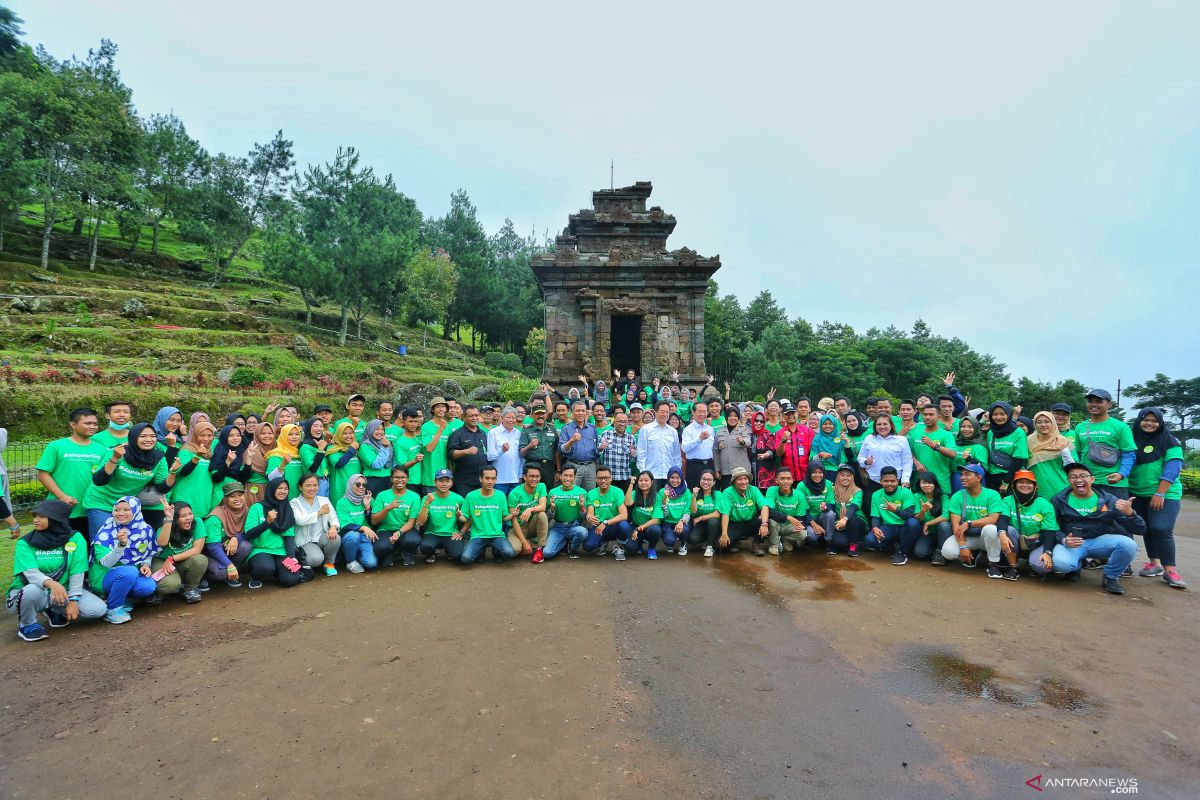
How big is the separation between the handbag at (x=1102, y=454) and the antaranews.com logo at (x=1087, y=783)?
417 cm

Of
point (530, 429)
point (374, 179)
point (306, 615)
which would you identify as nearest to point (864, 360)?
point (374, 179)

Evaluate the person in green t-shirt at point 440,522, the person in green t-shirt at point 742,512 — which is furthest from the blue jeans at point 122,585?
the person in green t-shirt at point 742,512

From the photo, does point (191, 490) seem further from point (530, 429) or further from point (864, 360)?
point (864, 360)

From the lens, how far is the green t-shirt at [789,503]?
23.0 feet

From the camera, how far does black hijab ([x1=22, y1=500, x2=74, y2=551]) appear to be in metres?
4.50

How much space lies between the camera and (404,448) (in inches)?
267

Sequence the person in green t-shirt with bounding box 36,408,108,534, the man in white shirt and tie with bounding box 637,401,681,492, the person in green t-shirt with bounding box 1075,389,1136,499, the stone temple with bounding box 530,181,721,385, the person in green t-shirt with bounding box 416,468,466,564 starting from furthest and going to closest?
the stone temple with bounding box 530,181,721,385
the man in white shirt and tie with bounding box 637,401,681,492
the person in green t-shirt with bounding box 416,468,466,564
the person in green t-shirt with bounding box 1075,389,1136,499
the person in green t-shirt with bounding box 36,408,108,534

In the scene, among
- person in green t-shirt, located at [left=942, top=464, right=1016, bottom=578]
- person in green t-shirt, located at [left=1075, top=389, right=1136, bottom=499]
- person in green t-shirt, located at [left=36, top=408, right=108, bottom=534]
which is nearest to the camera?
person in green t-shirt, located at [left=36, top=408, right=108, bottom=534]

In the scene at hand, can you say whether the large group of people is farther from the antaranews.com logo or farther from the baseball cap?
the antaranews.com logo

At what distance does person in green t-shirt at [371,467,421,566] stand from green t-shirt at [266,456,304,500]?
0.81m

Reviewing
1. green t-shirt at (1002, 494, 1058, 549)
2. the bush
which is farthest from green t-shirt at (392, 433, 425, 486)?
the bush

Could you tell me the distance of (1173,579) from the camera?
5555 millimetres

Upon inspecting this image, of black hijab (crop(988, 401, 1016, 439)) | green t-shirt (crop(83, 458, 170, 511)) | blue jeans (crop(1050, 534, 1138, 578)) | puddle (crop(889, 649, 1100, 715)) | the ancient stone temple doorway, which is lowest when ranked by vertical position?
puddle (crop(889, 649, 1100, 715))

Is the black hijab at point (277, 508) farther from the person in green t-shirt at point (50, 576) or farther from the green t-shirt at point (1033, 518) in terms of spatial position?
the green t-shirt at point (1033, 518)
